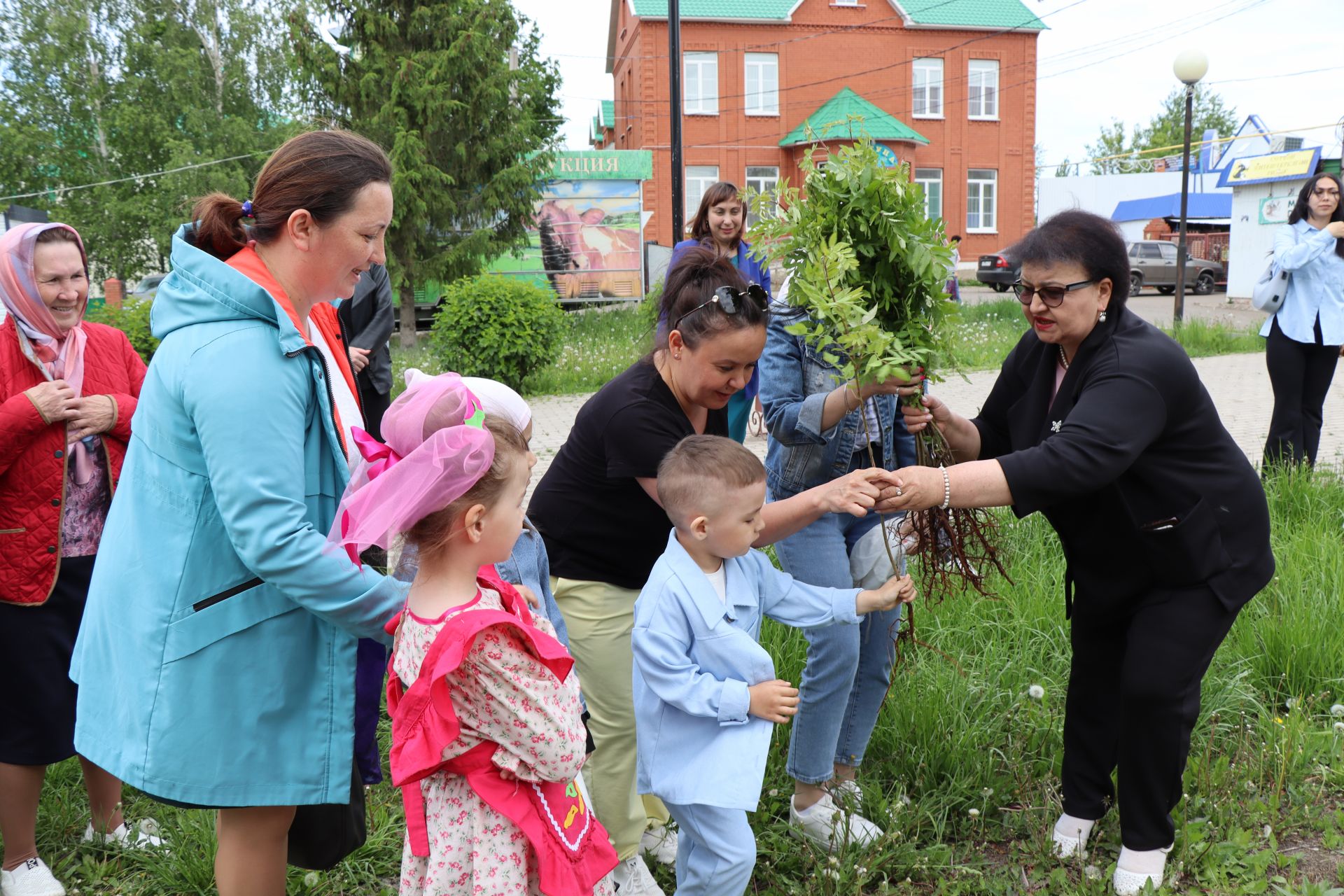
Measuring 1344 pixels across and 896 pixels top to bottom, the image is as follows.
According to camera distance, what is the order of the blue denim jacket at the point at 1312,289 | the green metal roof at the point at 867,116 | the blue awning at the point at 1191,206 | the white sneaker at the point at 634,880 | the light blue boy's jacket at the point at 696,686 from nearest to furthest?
the light blue boy's jacket at the point at 696,686, the white sneaker at the point at 634,880, the blue denim jacket at the point at 1312,289, the green metal roof at the point at 867,116, the blue awning at the point at 1191,206

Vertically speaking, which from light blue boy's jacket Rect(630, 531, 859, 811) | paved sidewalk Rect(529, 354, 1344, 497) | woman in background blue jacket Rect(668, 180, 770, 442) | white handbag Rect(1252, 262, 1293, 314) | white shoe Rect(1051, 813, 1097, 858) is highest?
woman in background blue jacket Rect(668, 180, 770, 442)

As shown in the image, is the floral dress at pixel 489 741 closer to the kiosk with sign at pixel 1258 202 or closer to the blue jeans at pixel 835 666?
the blue jeans at pixel 835 666

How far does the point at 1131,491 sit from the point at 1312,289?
495cm

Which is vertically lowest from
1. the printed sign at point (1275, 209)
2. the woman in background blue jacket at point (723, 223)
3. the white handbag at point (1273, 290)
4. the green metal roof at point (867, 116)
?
the white handbag at point (1273, 290)

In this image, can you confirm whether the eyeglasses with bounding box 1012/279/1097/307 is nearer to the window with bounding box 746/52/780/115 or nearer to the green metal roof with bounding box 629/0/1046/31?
the window with bounding box 746/52/780/115

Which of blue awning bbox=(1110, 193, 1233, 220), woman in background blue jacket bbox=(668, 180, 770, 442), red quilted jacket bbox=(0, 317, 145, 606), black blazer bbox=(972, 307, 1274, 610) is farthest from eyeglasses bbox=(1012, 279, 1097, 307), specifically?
blue awning bbox=(1110, 193, 1233, 220)

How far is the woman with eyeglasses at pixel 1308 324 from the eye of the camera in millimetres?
6684

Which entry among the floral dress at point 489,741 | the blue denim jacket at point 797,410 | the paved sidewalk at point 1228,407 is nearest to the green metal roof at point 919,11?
the paved sidewalk at point 1228,407

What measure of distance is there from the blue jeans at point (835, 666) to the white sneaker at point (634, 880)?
22.0 inches

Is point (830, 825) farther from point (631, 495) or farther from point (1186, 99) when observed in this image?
point (1186, 99)

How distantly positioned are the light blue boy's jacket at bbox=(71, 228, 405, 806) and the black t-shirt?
795 millimetres

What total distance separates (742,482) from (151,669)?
131cm

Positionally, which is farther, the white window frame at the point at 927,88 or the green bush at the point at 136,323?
the white window frame at the point at 927,88

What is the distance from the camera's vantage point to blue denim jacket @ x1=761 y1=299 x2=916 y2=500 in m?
3.15
